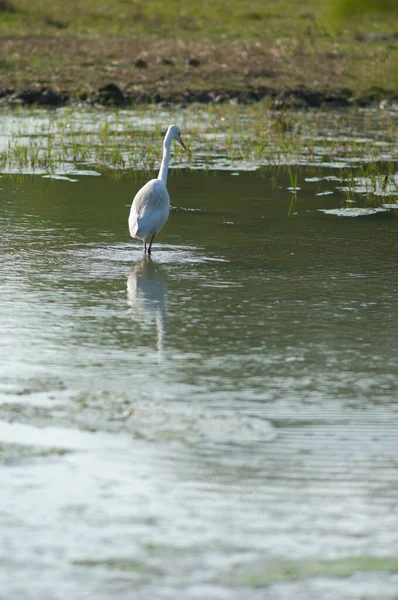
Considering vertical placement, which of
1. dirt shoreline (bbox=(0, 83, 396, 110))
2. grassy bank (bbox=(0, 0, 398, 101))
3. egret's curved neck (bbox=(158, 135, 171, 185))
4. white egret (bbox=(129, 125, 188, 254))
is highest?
grassy bank (bbox=(0, 0, 398, 101))

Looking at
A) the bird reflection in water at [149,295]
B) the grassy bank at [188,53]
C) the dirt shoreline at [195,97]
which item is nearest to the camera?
the bird reflection in water at [149,295]

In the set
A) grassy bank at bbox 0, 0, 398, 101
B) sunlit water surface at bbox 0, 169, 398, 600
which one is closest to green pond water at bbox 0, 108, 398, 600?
sunlit water surface at bbox 0, 169, 398, 600

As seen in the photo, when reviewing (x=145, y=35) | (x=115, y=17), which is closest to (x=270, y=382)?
(x=145, y=35)

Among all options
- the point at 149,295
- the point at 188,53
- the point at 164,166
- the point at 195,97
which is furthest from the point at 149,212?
the point at 188,53

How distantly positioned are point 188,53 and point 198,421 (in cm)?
2610

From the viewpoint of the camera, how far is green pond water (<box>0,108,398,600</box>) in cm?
371

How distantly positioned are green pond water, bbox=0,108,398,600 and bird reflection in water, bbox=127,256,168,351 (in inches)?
1.1

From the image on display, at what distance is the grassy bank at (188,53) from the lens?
999 inches

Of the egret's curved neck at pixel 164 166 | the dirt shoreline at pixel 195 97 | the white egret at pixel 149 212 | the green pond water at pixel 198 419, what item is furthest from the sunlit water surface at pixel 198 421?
the dirt shoreline at pixel 195 97

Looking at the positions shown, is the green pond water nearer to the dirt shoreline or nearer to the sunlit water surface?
the sunlit water surface

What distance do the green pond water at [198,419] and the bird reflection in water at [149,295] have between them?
0.03 metres

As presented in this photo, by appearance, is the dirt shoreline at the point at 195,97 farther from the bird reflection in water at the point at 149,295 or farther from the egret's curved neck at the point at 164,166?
the bird reflection in water at the point at 149,295

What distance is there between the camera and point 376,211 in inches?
465

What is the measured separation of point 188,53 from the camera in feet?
98.4
